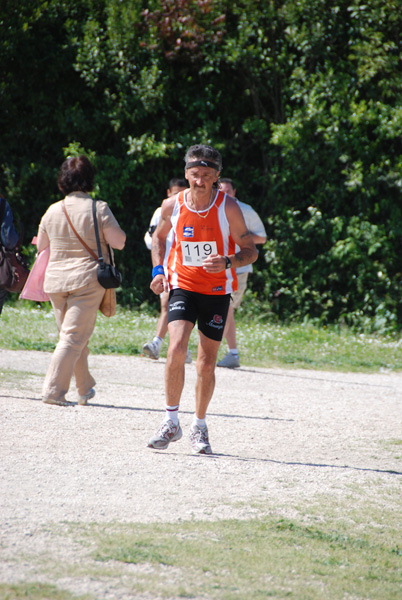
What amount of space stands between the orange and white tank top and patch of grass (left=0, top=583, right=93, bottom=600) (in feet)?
8.74

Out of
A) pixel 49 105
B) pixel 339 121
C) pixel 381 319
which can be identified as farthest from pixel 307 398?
pixel 49 105

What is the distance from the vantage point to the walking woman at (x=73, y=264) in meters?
6.30

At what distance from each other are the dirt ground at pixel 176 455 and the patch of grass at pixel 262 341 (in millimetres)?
1434

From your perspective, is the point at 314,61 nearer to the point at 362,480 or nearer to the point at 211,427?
the point at 211,427

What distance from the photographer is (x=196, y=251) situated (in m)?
5.17

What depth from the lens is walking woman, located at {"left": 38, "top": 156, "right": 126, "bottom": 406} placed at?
6.30m

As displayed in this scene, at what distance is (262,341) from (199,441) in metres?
5.97

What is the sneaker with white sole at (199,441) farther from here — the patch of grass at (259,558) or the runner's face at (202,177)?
the runner's face at (202,177)

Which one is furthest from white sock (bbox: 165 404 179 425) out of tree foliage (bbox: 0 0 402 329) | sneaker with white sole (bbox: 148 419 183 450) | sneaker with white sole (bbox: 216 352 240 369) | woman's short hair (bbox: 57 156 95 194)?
tree foliage (bbox: 0 0 402 329)

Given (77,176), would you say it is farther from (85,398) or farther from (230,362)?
(230,362)

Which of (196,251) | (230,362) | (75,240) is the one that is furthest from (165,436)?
(230,362)

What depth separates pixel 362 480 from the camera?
16.0 ft

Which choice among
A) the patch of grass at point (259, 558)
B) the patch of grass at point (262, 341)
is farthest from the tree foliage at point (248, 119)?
the patch of grass at point (259, 558)

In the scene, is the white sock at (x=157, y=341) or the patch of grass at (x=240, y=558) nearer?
the patch of grass at (x=240, y=558)
